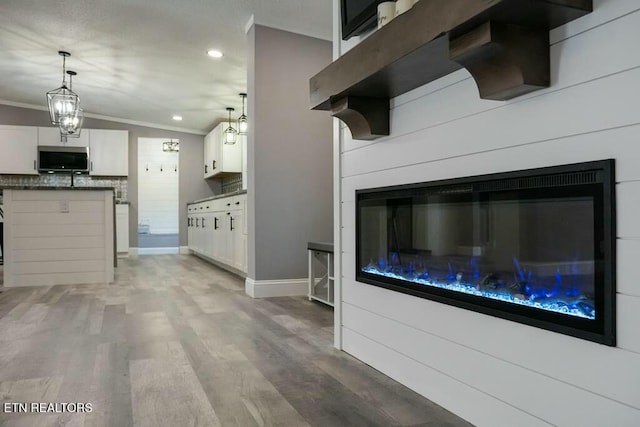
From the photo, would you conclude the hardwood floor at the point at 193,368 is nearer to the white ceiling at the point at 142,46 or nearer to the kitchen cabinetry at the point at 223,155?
the white ceiling at the point at 142,46

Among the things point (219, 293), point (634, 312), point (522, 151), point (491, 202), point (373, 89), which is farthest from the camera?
point (219, 293)

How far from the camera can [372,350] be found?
7.23 feet

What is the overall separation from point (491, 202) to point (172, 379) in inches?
58.1

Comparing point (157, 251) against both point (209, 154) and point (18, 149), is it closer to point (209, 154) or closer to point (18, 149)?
point (209, 154)

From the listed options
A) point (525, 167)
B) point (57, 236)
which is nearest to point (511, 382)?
point (525, 167)

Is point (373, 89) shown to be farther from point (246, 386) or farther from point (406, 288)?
point (246, 386)

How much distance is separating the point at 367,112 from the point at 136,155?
7705 millimetres

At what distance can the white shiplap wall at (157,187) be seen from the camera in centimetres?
888

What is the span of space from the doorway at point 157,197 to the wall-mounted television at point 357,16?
278 inches

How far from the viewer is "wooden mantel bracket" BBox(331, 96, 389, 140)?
2.04 metres

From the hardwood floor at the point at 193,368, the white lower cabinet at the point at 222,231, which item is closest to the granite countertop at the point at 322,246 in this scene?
the hardwood floor at the point at 193,368

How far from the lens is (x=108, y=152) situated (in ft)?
27.9

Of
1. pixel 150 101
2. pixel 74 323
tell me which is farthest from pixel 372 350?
pixel 150 101

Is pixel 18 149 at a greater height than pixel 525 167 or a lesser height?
greater
